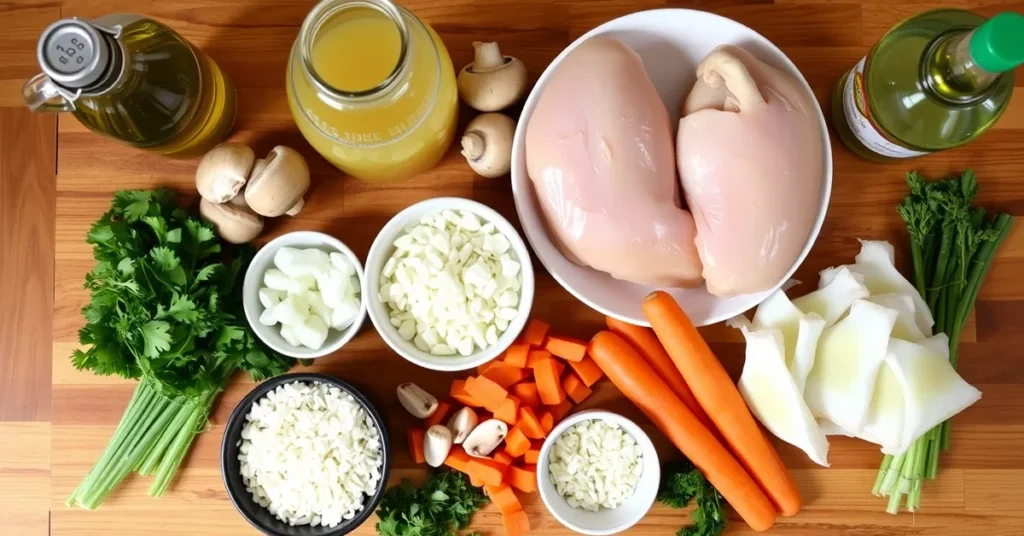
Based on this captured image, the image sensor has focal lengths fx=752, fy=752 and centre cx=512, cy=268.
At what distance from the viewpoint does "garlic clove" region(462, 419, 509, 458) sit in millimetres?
1152

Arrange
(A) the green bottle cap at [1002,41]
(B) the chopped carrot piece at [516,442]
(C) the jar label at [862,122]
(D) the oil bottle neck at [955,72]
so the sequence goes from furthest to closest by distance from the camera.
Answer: (B) the chopped carrot piece at [516,442] → (C) the jar label at [862,122] → (D) the oil bottle neck at [955,72] → (A) the green bottle cap at [1002,41]

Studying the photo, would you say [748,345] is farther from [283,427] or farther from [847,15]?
[283,427]

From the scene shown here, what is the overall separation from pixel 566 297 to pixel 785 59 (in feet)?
1.56

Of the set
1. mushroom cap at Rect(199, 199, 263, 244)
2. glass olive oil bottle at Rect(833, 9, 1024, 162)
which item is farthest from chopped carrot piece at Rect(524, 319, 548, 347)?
glass olive oil bottle at Rect(833, 9, 1024, 162)

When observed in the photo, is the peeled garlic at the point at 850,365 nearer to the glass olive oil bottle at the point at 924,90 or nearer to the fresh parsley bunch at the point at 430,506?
the glass olive oil bottle at the point at 924,90

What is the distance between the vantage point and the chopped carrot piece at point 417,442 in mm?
1165

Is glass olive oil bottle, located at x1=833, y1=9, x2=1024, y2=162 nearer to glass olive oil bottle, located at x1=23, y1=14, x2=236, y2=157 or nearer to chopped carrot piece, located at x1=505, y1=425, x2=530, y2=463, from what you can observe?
chopped carrot piece, located at x1=505, y1=425, x2=530, y2=463

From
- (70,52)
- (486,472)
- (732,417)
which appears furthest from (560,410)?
(70,52)

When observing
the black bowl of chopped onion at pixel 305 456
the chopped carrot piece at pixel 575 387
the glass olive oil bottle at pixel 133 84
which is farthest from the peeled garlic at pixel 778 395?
the glass olive oil bottle at pixel 133 84

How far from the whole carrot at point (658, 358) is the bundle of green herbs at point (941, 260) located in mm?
302

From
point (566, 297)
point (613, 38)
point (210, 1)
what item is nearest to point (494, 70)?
point (613, 38)

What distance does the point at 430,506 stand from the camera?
3.76ft

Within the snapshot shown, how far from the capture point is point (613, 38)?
3.57ft

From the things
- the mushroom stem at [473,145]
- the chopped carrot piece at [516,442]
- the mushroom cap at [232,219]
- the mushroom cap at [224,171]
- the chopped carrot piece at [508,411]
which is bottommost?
the chopped carrot piece at [516,442]
